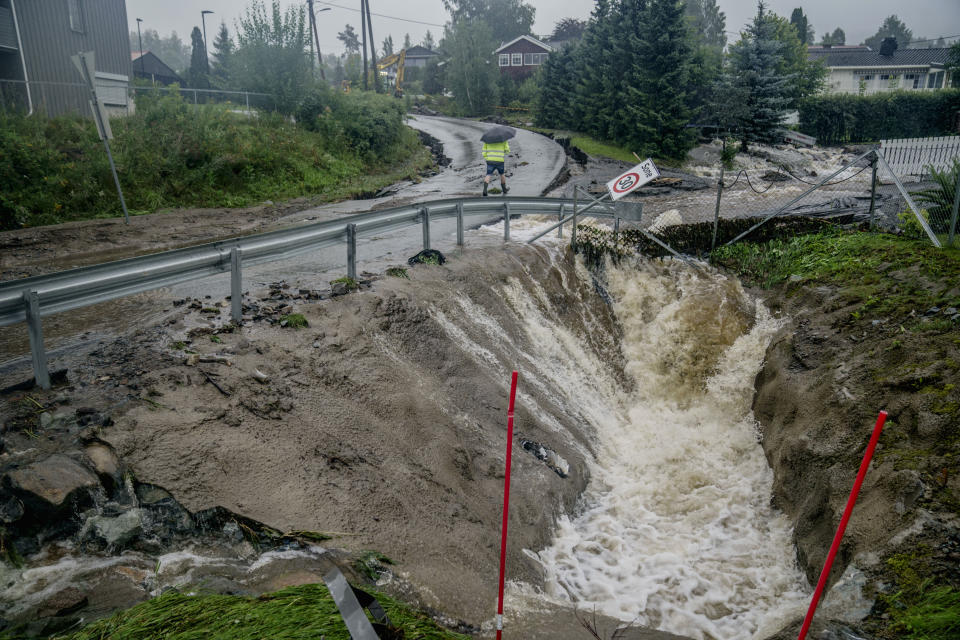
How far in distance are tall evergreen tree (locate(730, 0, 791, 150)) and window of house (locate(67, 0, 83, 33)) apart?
93.7ft

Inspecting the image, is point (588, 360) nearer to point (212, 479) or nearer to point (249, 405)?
point (249, 405)

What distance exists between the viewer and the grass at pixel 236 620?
3023 mm

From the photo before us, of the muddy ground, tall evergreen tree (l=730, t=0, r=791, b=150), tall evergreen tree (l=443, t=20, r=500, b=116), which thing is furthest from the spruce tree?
the muddy ground

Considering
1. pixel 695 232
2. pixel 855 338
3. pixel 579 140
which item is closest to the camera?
pixel 855 338

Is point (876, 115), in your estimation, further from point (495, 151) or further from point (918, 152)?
point (495, 151)

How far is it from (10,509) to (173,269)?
3.18m

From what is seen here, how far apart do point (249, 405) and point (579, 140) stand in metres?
29.1

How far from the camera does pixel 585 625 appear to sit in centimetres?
492

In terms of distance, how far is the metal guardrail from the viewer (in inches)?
200

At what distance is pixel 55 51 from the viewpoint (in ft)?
70.1

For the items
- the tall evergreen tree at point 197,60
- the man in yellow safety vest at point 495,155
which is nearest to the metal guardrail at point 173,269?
the man in yellow safety vest at point 495,155

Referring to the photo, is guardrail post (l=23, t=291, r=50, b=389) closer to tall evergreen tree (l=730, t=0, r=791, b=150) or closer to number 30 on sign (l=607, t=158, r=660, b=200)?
number 30 on sign (l=607, t=158, r=660, b=200)

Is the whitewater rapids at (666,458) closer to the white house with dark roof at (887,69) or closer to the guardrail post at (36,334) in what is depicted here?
the guardrail post at (36,334)

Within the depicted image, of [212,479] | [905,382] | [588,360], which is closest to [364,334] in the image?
[212,479]
